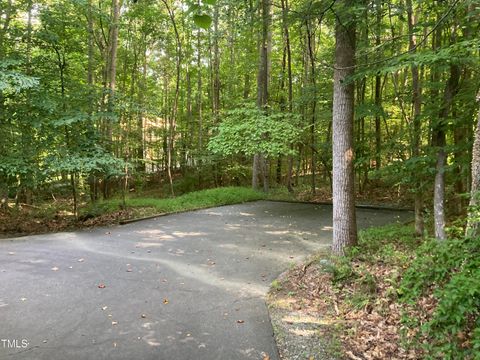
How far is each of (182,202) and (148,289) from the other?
7.90 metres

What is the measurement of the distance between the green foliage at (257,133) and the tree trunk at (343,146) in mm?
4802

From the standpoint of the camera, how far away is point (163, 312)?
437cm

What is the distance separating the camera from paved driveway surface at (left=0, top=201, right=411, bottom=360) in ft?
11.8

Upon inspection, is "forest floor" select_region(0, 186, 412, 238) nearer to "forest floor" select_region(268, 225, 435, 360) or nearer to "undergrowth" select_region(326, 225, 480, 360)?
"forest floor" select_region(268, 225, 435, 360)

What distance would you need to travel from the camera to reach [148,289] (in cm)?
512

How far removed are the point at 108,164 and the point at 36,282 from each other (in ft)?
16.5

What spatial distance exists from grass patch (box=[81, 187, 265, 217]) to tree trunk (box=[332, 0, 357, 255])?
24.1ft

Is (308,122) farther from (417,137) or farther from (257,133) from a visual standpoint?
(417,137)

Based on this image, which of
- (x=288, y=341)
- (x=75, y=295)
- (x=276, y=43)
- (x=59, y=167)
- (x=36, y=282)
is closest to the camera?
(x=288, y=341)

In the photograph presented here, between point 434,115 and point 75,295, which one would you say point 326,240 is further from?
point 75,295

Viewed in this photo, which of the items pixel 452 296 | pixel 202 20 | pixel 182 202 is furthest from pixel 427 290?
pixel 182 202

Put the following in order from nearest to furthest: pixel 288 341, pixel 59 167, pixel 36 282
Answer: pixel 288 341 → pixel 36 282 → pixel 59 167

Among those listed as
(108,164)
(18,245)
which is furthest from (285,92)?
(18,245)

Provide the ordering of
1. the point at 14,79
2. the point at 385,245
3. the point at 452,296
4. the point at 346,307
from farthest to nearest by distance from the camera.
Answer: the point at 14,79, the point at 385,245, the point at 346,307, the point at 452,296
